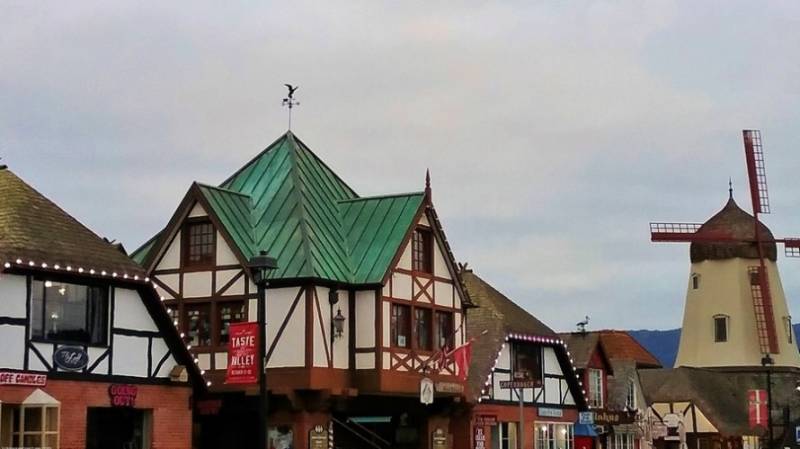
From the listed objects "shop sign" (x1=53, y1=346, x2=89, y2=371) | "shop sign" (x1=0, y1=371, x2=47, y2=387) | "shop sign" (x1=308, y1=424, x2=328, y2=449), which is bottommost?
"shop sign" (x1=308, y1=424, x2=328, y2=449)

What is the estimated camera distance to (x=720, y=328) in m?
75.4

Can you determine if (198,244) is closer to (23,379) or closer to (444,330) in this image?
(444,330)

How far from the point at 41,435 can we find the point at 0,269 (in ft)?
12.4

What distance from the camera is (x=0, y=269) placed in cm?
2842

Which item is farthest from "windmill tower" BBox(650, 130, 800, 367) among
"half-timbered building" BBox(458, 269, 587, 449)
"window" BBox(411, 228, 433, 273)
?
"window" BBox(411, 228, 433, 273)

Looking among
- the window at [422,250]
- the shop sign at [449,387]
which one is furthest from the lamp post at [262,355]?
the window at [422,250]

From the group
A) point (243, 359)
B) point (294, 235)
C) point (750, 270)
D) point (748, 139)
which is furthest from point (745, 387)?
point (243, 359)

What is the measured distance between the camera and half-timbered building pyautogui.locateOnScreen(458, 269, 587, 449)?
4471 cm

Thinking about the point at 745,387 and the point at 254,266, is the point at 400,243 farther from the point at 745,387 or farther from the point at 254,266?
the point at 745,387

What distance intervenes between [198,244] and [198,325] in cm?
228

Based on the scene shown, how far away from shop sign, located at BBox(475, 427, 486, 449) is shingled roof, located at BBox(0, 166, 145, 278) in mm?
15216

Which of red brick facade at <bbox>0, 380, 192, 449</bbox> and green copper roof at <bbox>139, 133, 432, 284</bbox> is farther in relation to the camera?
green copper roof at <bbox>139, 133, 432, 284</bbox>

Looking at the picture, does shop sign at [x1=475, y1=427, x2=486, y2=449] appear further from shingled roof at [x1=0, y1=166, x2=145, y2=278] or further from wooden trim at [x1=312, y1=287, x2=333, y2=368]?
shingled roof at [x1=0, y1=166, x2=145, y2=278]

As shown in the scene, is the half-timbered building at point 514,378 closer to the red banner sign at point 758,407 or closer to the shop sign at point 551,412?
the shop sign at point 551,412
